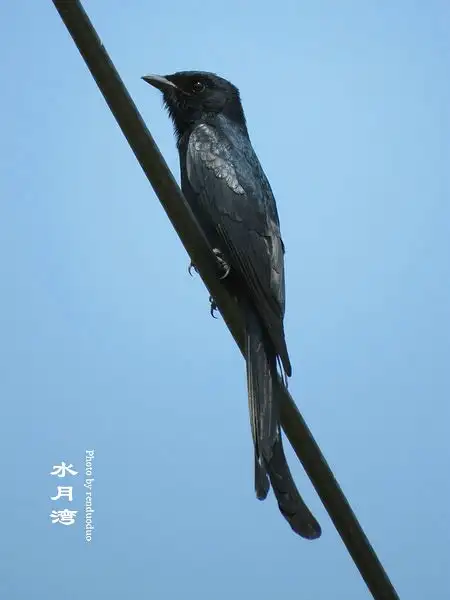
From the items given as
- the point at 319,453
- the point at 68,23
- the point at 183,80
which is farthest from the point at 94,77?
the point at 183,80

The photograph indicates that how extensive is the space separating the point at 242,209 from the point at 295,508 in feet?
3.69

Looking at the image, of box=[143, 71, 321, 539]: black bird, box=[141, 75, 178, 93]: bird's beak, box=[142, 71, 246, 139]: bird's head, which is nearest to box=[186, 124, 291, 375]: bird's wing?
box=[143, 71, 321, 539]: black bird

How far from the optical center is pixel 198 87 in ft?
12.0

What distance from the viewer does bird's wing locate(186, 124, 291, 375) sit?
2.84 meters

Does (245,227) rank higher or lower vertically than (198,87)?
lower

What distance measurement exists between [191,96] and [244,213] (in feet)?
2.58

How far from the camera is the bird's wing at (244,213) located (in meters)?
2.84

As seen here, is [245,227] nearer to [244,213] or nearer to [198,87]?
[244,213]

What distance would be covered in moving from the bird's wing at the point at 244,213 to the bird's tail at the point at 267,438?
0.05m

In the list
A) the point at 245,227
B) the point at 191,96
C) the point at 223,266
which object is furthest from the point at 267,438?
the point at 191,96

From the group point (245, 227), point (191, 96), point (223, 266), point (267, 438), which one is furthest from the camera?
point (191, 96)

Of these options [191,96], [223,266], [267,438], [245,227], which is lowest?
[267,438]

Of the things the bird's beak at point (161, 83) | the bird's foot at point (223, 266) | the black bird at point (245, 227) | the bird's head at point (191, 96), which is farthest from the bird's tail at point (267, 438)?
the bird's beak at point (161, 83)

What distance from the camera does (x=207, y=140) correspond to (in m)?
3.34
